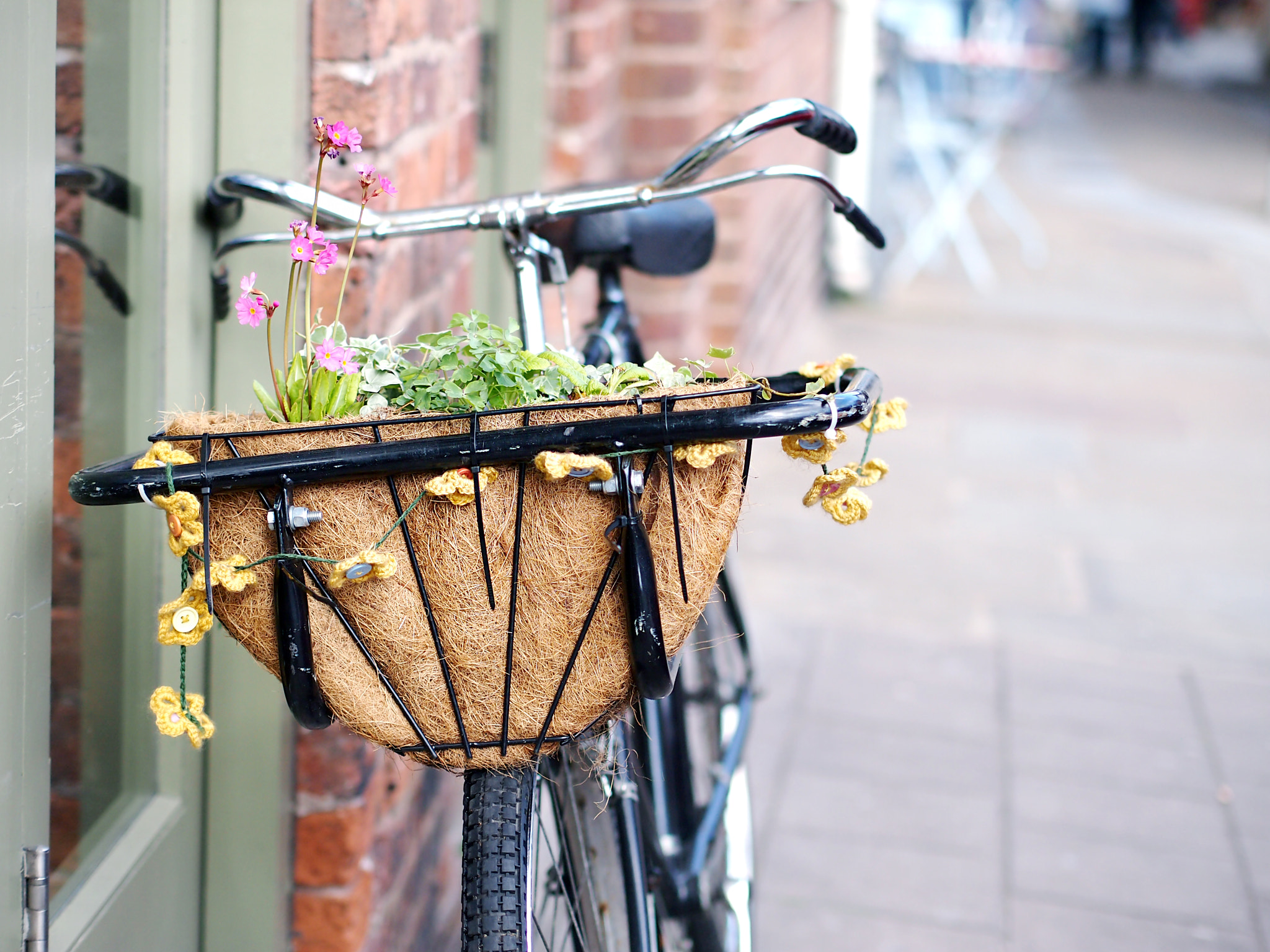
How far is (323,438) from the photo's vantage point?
1022mm

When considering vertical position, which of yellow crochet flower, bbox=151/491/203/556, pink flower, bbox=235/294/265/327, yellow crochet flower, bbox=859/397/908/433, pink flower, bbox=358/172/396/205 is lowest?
yellow crochet flower, bbox=151/491/203/556

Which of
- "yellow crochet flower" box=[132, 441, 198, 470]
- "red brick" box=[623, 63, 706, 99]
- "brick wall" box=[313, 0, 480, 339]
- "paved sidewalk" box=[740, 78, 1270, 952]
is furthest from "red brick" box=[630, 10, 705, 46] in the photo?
"yellow crochet flower" box=[132, 441, 198, 470]

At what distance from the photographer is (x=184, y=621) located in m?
0.99

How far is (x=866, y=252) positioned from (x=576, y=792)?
6571mm

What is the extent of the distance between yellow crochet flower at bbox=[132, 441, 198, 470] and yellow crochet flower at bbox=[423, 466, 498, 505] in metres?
0.18

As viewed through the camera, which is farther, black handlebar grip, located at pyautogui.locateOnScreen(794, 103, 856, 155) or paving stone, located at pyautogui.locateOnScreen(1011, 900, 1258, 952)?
paving stone, located at pyautogui.locateOnScreen(1011, 900, 1258, 952)

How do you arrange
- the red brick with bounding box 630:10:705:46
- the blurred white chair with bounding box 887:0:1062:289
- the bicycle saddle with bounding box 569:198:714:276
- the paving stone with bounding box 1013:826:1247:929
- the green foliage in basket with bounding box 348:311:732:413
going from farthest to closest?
the blurred white chair with bounding box 887:0:1062:289 → the red brick with bounding box 630:10:705:46 → the paving stone with bounding box 1013:826:1247:929 → the bicycle saddle with bounding box 569:198:714:276 → the green foliage in basket with bounding box 348:311:732:413

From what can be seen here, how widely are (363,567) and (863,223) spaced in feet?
2.07

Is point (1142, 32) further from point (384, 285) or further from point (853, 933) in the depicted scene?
point (384, 285)

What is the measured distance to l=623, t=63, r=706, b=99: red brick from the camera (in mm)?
3928

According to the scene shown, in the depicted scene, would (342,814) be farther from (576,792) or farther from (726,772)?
(726,772)

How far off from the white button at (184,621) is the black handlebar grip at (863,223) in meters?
0.69

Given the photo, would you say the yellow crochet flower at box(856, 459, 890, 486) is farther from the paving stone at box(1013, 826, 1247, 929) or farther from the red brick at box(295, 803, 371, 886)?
the paving stone at box(1013, 826, 1247, 929)

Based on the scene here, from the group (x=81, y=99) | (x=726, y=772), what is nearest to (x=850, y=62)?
(x=726, y=772)
